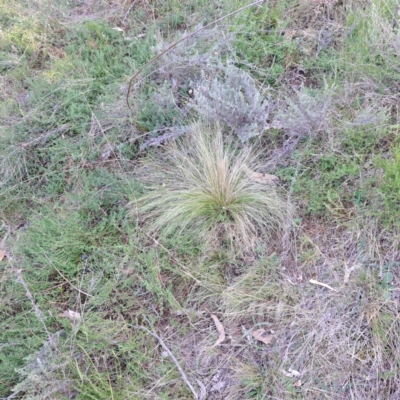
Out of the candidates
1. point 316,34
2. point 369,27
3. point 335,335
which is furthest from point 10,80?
point 335,335

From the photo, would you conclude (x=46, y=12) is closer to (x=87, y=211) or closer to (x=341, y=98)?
(x=87, y=211)

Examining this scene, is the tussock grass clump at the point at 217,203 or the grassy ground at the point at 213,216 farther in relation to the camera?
the tussock grass clump at the point at 217,203

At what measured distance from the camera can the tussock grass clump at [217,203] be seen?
234 centimetres

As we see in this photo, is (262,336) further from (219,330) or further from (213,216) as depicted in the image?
(213,216)

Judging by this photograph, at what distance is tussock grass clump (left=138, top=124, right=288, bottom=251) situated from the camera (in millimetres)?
2342

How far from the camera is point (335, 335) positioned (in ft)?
6.48

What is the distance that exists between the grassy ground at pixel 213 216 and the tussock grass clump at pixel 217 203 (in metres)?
0.01

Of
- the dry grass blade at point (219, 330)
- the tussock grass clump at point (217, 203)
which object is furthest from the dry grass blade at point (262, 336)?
the tussock grass clump at point (217, 203)

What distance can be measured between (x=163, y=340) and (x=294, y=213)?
3.41ft

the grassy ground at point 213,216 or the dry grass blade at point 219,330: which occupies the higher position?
the grassy ground at point 213,216

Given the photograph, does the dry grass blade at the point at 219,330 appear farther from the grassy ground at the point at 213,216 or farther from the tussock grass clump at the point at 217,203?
the tussock grass clump at the point at 217,203

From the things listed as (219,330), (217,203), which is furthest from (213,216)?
(219,330)

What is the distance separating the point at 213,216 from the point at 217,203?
3.2 inches

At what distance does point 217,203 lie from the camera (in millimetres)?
2400
